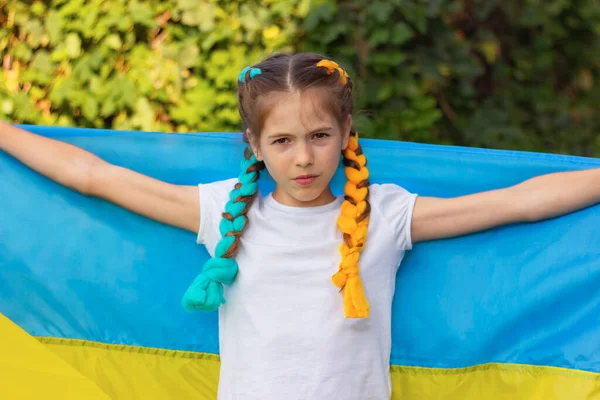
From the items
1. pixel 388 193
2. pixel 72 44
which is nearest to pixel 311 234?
pixel 388 193

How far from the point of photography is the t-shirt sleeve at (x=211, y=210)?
2.26 m

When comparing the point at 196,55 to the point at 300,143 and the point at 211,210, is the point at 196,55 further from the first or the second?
the point at 300,143

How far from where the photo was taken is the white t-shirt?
2111 mm

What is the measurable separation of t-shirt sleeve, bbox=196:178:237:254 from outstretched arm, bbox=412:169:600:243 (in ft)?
1.75

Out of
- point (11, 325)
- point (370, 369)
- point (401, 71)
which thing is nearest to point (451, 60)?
point (401, 71)

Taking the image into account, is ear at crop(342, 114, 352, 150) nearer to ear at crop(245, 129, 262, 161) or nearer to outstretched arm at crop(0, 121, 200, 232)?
ear at crop(245, 129, 262, 161)

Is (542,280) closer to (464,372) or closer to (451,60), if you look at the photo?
(464,372)

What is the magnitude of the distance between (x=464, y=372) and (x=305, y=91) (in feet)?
2.97

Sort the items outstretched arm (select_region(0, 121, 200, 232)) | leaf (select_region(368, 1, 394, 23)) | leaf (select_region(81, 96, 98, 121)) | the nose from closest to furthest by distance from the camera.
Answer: the nose, outstretched arm (select_region(0, 121, 200, 232)), leaf (select_region(368, 1, 394, 23)), leaf (select_region(81, 96, 98, 121))

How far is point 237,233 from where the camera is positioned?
86.4 inches

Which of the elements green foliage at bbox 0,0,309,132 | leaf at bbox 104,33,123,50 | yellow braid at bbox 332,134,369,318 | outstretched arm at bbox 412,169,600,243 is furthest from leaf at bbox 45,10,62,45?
outstretched arm at bbox 412,169,600,243

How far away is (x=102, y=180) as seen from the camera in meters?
2.36

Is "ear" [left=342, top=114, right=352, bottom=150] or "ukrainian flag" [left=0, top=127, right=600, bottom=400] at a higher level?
"ear" [left=342, top=114, right=352, bottom=150]

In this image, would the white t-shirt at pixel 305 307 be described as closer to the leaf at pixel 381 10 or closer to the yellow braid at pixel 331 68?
the yellow braid at pixel 331 68
